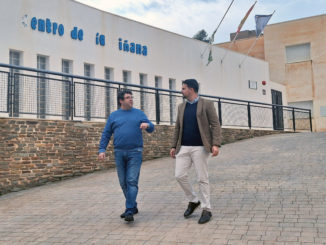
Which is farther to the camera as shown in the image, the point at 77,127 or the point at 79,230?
the point at 77,127

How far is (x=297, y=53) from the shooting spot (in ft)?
108

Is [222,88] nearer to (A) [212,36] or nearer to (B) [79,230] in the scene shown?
(A) [212,36]

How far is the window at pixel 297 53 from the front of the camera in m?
32.7

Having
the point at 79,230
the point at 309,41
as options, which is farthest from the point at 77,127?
the point at 309,41

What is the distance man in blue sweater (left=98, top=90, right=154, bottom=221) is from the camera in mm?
5855

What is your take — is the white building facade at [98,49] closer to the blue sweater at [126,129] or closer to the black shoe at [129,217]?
the blue sweater at [126,129]

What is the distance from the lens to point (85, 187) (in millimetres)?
8914

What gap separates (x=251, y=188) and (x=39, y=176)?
519 centimetres

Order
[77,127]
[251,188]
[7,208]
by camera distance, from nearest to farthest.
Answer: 1. [251,188]
2. [7,208]
3. [77,127]

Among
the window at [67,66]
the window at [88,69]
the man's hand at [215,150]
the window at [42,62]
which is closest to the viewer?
the man's hand at [215,150]

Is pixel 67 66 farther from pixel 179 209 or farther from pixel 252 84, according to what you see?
pixel 252 84

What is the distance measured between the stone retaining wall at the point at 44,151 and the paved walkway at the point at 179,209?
43 centimetres

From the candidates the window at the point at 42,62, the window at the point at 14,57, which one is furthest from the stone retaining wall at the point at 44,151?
the window at the point at 42,62

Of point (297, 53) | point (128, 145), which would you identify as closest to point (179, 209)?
point (128, 145)
